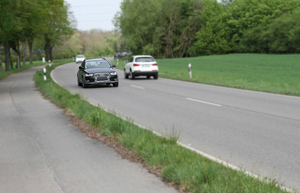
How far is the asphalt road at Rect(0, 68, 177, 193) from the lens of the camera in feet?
16.4

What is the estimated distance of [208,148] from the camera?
694 cm

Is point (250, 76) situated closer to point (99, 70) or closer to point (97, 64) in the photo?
point (97, 64)

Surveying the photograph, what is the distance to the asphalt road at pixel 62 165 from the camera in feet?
16.4

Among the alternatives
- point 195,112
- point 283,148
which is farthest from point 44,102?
point 283,148

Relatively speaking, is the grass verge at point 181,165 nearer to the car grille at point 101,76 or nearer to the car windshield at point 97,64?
the car grille at point 101,76

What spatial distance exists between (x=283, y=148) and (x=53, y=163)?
390 centimetres

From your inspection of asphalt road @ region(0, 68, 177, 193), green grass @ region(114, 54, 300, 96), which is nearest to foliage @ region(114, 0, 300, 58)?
green grass @ region(114, 54, 300, 96)

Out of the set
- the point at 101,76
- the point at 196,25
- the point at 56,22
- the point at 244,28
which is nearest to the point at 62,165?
the point at 101,76

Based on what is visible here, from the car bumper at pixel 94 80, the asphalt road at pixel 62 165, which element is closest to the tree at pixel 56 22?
the car bumper at pixel 94 80

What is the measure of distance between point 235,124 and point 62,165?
459 centimetres

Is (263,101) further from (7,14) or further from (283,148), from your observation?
(7,14)

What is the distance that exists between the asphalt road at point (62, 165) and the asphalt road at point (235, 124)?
1.49 metres

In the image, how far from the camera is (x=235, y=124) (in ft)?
30.2

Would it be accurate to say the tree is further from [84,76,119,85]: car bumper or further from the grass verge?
the grass verge
